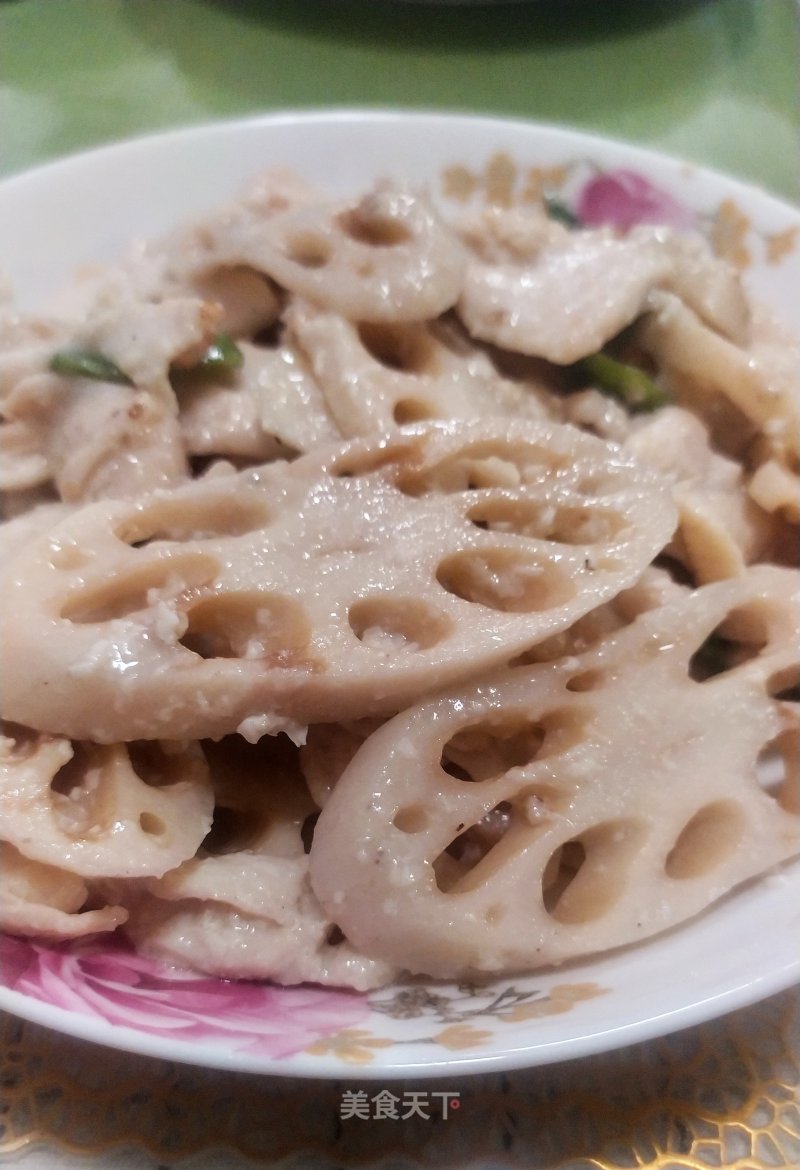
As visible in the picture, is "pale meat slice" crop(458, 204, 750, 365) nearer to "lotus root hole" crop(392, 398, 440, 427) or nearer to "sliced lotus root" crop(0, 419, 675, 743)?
"lotus root hole" crop(392, 398, 440, 427)

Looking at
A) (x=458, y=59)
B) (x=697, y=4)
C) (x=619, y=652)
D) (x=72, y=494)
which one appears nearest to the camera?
(x=619, y=652)

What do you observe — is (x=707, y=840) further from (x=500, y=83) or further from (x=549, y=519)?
(x=500, y=83)

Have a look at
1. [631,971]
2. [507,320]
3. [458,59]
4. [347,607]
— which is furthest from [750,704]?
[458,59]

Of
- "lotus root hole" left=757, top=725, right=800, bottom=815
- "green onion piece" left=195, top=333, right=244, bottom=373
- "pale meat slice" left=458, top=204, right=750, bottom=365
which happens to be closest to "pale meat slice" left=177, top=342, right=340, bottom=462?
"green onion piece" left=195, top=333, right=244, bottom=373

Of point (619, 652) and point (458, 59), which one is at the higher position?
point (458, 59)

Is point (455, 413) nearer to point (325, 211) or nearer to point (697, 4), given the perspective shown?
point (325, 211)

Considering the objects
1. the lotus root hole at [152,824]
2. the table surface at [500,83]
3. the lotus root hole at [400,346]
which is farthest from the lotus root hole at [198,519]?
the table surface at [500,83]
